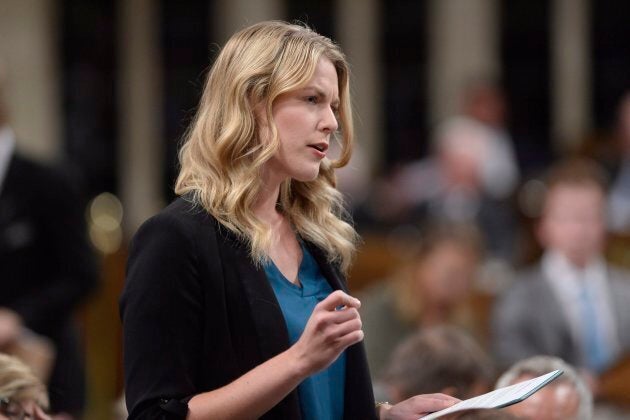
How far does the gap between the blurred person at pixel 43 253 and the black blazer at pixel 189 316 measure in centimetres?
202

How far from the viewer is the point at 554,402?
323 cm

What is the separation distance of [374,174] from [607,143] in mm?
2312

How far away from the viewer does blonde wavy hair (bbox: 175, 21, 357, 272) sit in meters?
2.45

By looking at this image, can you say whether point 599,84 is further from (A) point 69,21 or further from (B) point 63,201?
(B) point 63,201

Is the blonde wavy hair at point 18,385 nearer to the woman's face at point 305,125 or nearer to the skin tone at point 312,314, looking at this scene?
the skin tone at point 312,314

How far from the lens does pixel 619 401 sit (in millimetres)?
4910

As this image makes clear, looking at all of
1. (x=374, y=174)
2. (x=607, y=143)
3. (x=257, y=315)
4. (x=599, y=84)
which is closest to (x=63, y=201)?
(x=257, y=315)

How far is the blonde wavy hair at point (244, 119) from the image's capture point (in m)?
2.45

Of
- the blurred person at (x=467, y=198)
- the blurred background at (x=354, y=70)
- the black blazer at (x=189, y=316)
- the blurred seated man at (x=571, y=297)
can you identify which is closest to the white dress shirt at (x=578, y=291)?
the blurred seated man at (x=571, y=297)

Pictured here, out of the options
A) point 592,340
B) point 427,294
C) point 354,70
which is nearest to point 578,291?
point 592,340

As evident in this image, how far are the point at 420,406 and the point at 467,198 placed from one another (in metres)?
6.25

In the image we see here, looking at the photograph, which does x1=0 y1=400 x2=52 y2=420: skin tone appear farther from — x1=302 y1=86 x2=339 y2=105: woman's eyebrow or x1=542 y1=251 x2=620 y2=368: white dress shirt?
x1=542 y1=251 x2=620 y2=368: white dress shirt

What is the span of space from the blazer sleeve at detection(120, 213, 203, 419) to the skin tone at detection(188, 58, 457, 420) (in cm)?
6

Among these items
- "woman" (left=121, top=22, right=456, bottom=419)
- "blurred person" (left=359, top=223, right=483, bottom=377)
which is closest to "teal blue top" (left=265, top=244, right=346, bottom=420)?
"woman" (left=121, top=22, right=456, bottom=419)
